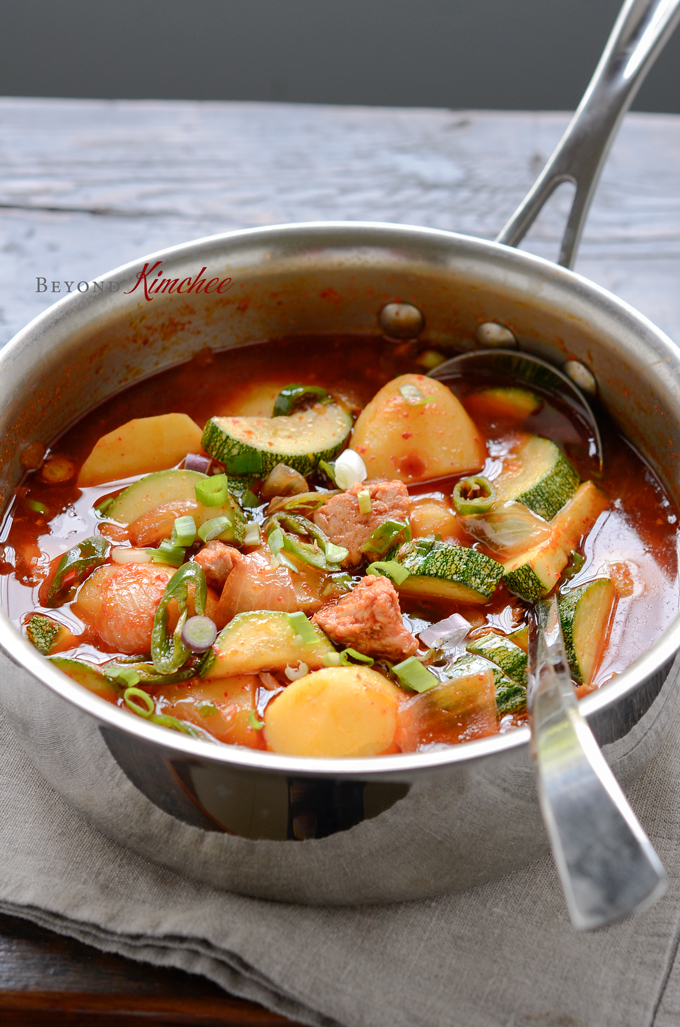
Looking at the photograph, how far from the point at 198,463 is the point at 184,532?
0.27 metres

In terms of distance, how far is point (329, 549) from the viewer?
1917 mm

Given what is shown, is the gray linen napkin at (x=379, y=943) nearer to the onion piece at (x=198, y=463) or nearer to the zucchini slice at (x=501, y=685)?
the zucchini slice at (x=501, y=685)

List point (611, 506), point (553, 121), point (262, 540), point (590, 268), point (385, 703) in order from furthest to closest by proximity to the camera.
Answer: point (553, 121)
point (590, 268)
point (611, 506)
point (262, 540)
point (385, 703)

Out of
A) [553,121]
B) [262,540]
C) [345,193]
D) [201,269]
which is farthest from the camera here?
[553,121]

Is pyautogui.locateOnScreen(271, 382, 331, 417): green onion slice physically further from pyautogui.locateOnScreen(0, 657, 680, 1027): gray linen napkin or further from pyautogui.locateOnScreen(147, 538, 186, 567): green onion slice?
pyautogui.locateOnScreen(0, 657, 680, 1027): gray linen napkin

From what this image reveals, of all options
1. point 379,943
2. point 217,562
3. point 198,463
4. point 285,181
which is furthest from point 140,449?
point 285,181

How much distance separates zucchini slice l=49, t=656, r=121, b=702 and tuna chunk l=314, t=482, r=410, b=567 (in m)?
0.58

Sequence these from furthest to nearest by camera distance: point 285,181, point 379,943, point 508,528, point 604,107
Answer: point 285,181 < point 604,107 < point 508,528 < point 379,943

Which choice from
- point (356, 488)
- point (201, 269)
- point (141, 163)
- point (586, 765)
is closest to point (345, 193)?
point (141, 163)

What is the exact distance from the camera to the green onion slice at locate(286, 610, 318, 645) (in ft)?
5.58

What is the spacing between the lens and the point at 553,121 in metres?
3.70

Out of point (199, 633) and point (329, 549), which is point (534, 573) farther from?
point (199, 633)

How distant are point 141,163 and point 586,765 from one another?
310cm

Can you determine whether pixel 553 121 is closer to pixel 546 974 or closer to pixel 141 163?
pixel 141 163
